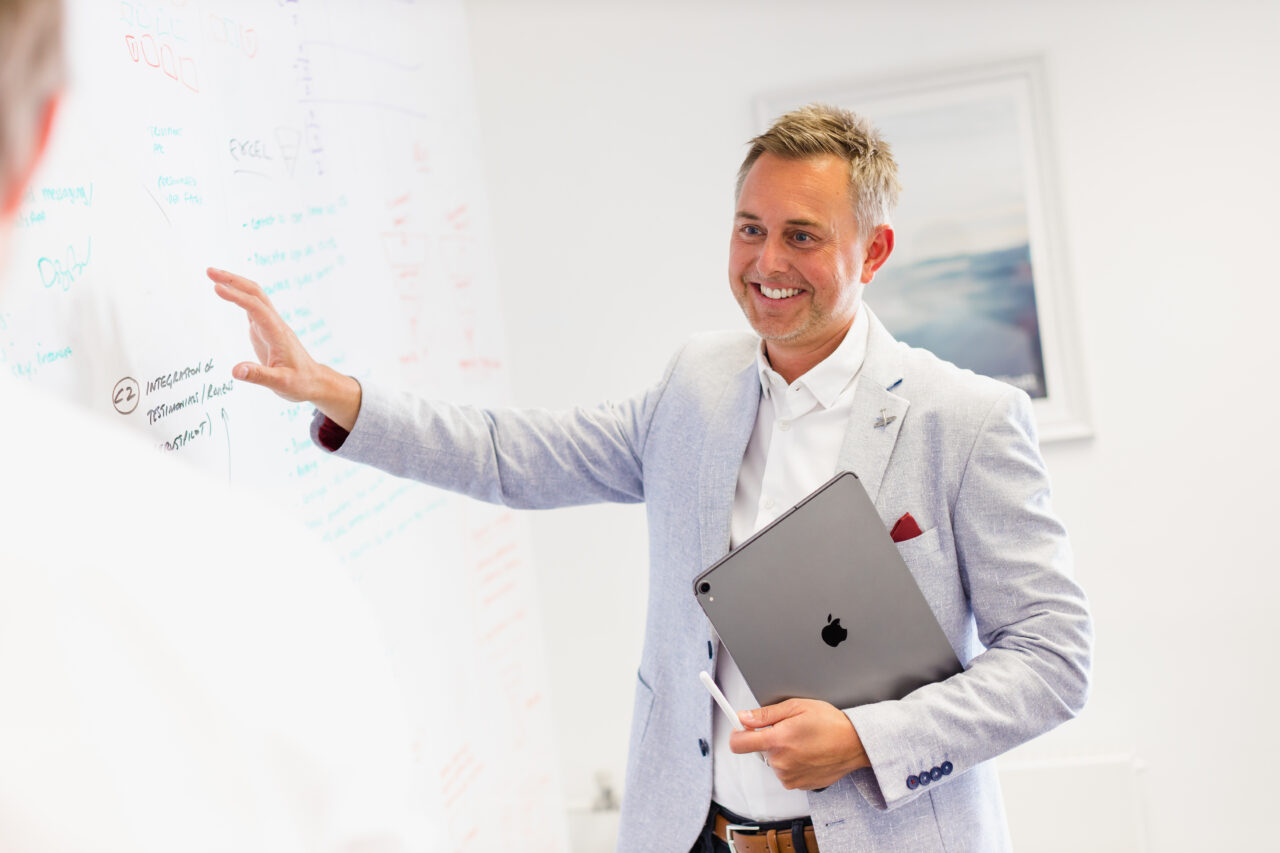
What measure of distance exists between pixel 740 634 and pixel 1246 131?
6.89ft

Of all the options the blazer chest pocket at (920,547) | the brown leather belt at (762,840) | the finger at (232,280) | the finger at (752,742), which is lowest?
the brown leather belt at (762,840)

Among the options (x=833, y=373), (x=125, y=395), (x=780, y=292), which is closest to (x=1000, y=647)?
(x=833, y=373)

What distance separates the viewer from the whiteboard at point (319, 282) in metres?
1.13

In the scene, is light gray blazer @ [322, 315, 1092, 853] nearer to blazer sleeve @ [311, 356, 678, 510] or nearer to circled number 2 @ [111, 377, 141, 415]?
blazer sleeve @ [311, 356, 678, 510]

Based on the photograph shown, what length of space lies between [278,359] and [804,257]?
2.49 ft

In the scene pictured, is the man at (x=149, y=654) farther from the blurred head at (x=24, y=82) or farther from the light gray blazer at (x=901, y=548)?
the light gray blazer at (x=901, y=548)

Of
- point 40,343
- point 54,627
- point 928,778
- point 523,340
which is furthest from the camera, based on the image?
point 523,340

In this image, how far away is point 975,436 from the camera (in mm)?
1345

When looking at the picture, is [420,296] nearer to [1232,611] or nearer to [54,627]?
[54,627]

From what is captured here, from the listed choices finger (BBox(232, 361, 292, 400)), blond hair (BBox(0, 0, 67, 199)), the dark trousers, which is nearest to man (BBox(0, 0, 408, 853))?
blond hair (BBox(0, 0, 67, 199))

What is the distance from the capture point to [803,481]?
4.72ft

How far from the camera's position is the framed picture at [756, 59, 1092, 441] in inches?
103

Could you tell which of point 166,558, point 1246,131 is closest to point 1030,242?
point 1246,131

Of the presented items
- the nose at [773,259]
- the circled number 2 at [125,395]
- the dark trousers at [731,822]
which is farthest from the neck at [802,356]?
the circled number 2 at [125,395]
